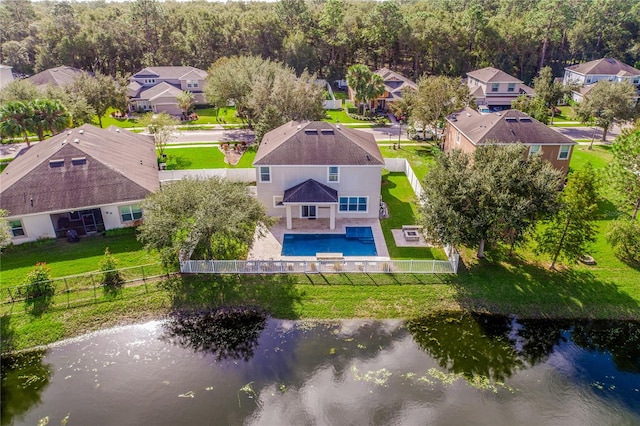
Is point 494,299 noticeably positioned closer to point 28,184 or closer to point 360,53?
point 28,184

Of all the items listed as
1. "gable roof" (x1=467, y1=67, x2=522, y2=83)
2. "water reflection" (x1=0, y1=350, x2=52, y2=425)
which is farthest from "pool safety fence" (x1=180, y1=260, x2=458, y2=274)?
"gable roof" (x1=467, y1=67, x2=522, y2=83)

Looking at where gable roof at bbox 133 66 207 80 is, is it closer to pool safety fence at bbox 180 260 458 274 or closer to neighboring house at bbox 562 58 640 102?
pool safety fence at bbox 180 260 458 274

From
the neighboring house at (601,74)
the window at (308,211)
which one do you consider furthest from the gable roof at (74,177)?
the neighboring house at (601,74)

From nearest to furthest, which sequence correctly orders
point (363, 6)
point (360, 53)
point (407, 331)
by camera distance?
point (407, 331) → point (360, 53) → point (363, 6)

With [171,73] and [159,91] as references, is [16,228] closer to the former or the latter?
[159,91]

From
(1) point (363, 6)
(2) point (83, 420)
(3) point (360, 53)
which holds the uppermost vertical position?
(1) point (363, 6)

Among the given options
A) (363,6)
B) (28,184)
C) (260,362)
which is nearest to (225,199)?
(260,362)
